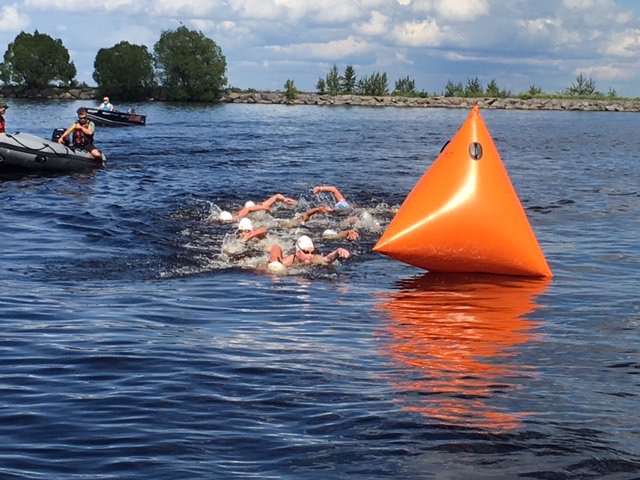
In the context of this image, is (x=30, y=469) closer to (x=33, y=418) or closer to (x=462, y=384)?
(x=33, y=418)

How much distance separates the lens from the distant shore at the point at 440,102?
268 ft

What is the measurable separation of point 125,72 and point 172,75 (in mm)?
4682

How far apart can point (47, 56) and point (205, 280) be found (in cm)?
9079

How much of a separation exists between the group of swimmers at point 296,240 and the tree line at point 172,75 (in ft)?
232

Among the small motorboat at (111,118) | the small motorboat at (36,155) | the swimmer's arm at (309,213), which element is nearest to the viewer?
the swimmer's arm at (309,213)

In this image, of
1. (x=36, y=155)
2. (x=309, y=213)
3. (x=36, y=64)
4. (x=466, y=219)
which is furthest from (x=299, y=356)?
(x=36, y=64)

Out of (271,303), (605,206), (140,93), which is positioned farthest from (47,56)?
(271,303)

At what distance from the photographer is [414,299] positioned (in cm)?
1079

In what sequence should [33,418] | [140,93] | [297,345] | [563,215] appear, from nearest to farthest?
[33,418]
[297,345]
[563,215]
[140,93]

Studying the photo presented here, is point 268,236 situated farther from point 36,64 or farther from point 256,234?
point 36,64

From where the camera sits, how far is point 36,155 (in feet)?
72.0

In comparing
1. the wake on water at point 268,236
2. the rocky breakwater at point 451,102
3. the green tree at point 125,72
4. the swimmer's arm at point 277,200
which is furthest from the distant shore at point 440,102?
the wake on water at point 268,236

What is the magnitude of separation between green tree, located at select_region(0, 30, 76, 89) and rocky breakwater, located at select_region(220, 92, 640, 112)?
876 inches

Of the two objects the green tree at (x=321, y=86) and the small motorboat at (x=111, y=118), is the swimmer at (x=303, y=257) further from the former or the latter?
the green tree at (x=321, y=86)
